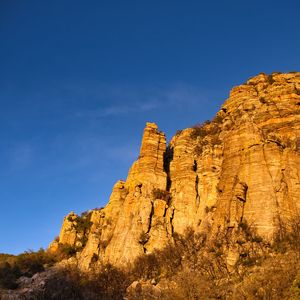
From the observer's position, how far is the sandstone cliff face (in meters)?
51.2

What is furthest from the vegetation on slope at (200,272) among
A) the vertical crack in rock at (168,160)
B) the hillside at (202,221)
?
the vertical crack in rock at (168,160)

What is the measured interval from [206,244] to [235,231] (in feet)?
11.5

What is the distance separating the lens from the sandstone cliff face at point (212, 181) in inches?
2015

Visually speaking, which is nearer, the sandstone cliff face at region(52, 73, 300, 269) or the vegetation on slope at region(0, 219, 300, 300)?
the vegetation on slope at region(0, 219, 300, 300)

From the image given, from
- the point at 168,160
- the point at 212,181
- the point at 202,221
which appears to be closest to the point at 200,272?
the point at 202,221

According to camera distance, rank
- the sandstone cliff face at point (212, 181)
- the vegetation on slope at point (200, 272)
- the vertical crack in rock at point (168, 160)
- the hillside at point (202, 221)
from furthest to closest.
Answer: the vertical crack in rock at point (168, 160) < the sandstone cliff face at point (212, 181) < the hillside at point (202, 221) < the vegetation on slope at point (200, 272)

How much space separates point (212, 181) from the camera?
59406mm

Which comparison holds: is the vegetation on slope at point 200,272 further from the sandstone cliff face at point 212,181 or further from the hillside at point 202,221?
the sandstone cliff face at point 212,181

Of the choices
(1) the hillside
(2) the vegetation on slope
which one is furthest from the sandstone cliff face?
(2) the vegetation on slope

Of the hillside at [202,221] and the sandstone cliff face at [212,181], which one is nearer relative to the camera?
the hillside at [202,221]

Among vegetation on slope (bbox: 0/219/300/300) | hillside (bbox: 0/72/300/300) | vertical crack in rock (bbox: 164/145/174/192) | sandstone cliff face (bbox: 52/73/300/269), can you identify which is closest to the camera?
vegetation on slope (bbox: 0/219/300/300)

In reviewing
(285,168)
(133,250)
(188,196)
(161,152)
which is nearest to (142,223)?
(133,250)

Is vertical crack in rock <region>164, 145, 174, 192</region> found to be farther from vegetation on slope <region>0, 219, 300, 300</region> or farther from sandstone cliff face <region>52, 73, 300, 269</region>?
vegetation on slope <region>0, 219, 300, 300</region>

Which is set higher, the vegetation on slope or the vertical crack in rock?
the vertical crack in rock
